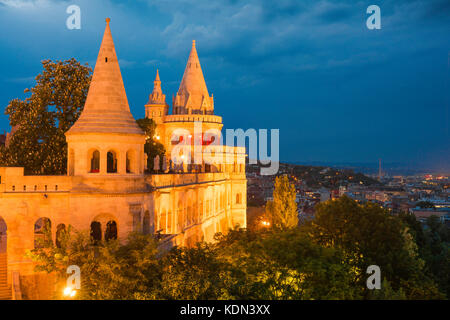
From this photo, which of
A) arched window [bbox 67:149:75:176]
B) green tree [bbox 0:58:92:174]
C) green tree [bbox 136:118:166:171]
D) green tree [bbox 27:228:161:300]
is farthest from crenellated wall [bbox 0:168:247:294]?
green tree [bbox 136:118:166:171]

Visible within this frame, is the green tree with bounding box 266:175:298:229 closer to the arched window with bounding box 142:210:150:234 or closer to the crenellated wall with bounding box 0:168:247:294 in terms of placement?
the crenellated wall with bounding box 0:168:247:294

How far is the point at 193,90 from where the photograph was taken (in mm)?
54125

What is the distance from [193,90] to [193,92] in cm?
24

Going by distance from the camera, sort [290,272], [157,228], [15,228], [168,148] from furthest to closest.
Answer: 1. [168,148]
2. [157,228]
3. [15,228]
4. [290,272]

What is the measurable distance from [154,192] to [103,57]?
25.1 ft

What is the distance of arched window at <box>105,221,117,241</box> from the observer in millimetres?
24016

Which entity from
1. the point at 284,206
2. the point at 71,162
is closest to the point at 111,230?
the point at 71,162

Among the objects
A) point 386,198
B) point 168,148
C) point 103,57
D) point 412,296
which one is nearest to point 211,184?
point 168,148

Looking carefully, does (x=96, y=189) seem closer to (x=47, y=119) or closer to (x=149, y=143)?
(x=47, y=119)

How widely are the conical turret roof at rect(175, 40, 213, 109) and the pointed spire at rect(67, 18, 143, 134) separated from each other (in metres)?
29.0

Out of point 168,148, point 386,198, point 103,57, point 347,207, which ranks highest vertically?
point 103,57

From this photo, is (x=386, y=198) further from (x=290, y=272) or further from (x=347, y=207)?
(x=290, y=272)

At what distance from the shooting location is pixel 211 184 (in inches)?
1671

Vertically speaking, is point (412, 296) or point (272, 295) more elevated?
point (272, 295)
